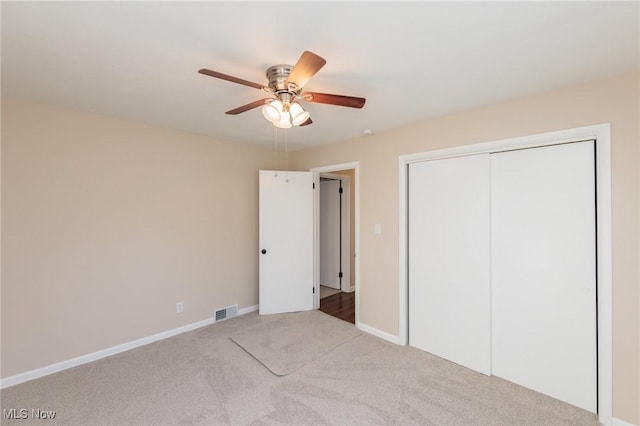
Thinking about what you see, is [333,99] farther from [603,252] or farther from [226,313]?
[226,313]

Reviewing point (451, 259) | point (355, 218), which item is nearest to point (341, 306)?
point (355, 218)

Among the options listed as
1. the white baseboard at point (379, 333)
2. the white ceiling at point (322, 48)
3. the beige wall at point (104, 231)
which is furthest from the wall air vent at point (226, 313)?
the white ceiling at point (322, 48)

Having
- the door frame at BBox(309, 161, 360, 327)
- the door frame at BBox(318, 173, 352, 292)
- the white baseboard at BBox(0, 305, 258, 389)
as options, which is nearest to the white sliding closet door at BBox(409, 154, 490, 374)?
the door frame at BBox(309, 161, 360, 327)

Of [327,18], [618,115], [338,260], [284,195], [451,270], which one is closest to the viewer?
[327,18]

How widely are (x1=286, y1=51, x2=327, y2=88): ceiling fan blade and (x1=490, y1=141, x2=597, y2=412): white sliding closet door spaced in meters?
1.86

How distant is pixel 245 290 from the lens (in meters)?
3.79

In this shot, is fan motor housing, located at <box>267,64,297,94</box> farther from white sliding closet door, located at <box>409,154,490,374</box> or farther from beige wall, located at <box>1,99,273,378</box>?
beige wall, located at <box>1,99,273,378</box>

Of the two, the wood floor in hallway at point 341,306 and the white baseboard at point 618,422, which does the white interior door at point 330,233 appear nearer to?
the wood floor in hallway at point 341,306

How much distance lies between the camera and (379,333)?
10.1ft

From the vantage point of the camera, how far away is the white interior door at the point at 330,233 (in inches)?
192

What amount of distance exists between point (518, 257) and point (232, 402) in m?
2.53

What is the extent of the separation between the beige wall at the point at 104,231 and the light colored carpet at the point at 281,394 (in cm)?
41

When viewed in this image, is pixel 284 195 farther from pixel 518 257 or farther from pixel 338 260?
pixel 518 257

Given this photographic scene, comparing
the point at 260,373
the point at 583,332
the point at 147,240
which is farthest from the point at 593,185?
the point at 147,240
